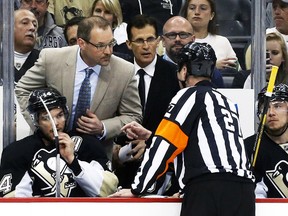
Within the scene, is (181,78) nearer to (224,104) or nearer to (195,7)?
(224,104)

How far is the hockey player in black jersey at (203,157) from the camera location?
491cm

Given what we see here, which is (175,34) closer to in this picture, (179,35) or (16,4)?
(179,35)

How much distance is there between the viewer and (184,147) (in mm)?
4988

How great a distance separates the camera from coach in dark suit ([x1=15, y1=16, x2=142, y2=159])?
589 cm

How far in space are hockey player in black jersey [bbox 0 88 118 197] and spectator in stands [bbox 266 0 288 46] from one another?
1.39 meters

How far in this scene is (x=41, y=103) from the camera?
18.4 ft

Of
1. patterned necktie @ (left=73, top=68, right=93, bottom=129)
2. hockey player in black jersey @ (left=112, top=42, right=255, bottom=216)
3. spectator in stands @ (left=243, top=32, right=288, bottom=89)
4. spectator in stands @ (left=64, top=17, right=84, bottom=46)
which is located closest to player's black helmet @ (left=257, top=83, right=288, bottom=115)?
spectator in stands @ (left=243, top=32, right=288, bottom=89)

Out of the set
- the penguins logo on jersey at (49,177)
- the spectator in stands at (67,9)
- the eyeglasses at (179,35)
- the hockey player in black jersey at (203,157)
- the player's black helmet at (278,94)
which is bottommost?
the penguins logo on jersey at (49,177)

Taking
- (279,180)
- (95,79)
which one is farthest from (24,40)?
(279,180)

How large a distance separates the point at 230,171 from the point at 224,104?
0.35 metres

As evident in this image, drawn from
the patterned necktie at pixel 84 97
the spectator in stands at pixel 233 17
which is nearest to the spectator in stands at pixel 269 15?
the spectator in stands at pixel 233 17

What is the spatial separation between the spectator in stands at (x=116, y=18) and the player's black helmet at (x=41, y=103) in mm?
853

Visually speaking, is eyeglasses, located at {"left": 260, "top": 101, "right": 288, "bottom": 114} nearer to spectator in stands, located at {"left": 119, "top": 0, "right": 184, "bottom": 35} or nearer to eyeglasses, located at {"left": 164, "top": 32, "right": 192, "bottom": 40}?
eyeglasses, located at {"left": 164, "top": 32, "right": 192, "bottom": 40}

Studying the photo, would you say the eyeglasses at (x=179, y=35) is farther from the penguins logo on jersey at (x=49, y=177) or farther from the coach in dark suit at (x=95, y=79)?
the penguins logo on jersey at (x=49, y=177)
